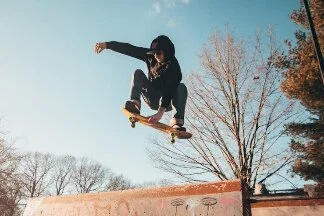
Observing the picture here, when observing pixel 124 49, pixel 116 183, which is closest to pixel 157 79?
pixel 124 49

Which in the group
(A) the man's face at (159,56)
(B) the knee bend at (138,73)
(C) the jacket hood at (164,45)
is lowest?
(B) the knee bend at (138,73)

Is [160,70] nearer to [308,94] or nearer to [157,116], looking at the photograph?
[157,116]

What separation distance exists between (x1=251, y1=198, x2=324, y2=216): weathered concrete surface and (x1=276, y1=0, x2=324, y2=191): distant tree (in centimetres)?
713

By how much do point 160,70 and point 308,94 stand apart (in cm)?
1013

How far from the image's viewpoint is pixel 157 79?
14.5 feet

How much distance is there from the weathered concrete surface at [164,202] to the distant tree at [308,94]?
9.33 m

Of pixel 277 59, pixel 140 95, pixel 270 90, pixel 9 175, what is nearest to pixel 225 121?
pixel 270 90

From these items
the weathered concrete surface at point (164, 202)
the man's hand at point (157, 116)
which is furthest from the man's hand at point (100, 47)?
the weathered concrete surface at point (164, 202)

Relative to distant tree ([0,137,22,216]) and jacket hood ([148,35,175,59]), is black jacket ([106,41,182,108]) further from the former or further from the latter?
distant tree ([0,137,22,216])

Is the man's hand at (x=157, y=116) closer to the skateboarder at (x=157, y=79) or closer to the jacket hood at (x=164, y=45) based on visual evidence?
the skateboarder at (x=157, y=79)

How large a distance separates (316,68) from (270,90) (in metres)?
2.62

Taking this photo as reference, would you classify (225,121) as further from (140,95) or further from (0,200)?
(0,200)

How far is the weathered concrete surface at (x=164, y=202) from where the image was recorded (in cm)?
386

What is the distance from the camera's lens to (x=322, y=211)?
5.10 metres
